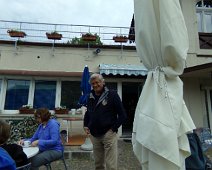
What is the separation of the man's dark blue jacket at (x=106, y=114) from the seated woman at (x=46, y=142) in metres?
0.79

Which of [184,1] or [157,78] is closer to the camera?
[157,78]

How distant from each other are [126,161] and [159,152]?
15.6ft

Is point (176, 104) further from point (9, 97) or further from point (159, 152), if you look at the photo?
point (9, 97)

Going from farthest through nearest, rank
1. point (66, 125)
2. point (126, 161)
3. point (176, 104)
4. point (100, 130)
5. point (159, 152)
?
point (66, 125) < point (126, 161) < point (100, 130) < point (176, 104) < point (159, 152)

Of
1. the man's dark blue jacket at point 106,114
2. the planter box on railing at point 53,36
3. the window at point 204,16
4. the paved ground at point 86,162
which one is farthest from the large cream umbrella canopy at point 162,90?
the window at point 204,16

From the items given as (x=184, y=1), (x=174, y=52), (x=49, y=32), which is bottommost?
(x=174, y=52)

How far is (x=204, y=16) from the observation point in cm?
1101

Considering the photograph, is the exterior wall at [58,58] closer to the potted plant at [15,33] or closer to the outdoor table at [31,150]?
the potted plant at [15,33]

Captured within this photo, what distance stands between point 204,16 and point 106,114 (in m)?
9.95

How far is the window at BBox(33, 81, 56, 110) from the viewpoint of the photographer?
33.1 ft

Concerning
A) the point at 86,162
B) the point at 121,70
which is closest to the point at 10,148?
the point at 86,162

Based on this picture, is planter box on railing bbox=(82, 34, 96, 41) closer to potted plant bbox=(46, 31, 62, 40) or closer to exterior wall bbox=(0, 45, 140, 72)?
exterior wall bbox=(0, 45, 140, 72)

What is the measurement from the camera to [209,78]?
401 inches

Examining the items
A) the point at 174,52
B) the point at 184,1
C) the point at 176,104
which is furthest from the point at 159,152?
the point at 184,1
